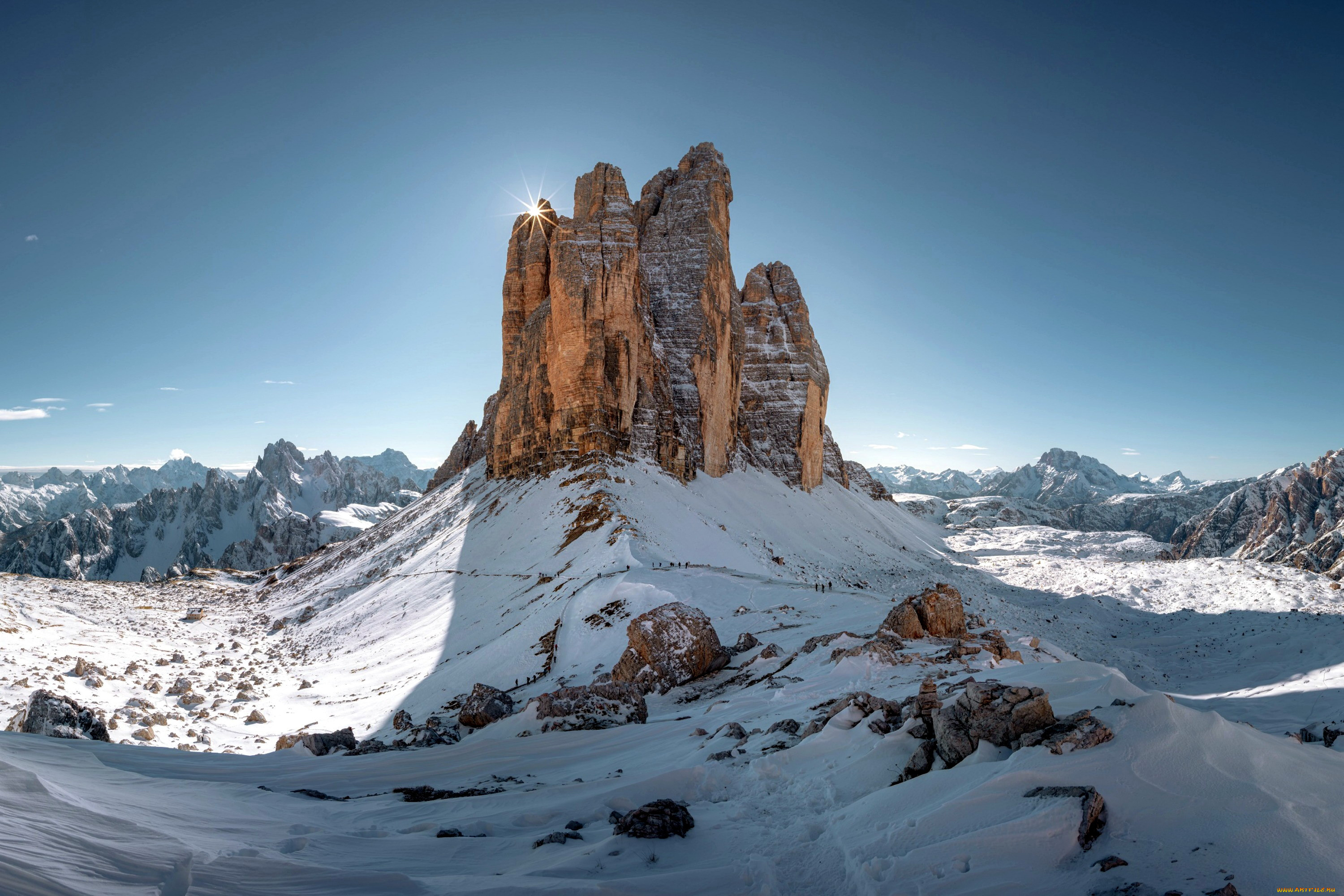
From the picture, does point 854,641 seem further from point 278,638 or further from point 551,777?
point 278,638

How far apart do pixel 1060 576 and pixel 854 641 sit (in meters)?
50.3

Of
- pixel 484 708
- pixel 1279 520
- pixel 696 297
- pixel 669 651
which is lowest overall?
pixel 1279 520

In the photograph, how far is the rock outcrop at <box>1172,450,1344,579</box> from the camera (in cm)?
8056

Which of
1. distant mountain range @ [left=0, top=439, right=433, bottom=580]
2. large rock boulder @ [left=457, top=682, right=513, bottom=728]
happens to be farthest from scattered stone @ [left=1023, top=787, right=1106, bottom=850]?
distant mountain range @ [left=0, top=439, right=433, bottom=580]

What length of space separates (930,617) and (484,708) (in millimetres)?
10278

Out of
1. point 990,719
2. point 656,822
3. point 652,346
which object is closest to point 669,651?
point 656,822

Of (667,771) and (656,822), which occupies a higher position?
(656,822)

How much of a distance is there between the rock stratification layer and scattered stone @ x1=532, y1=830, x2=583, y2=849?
127 ft

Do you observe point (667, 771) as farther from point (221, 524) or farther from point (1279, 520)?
point (221, 524)

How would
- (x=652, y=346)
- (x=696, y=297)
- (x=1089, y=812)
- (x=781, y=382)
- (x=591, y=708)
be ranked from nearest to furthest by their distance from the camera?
(x=1089, y=812)
(x=591, y=708)
(x=652, y=346)
(x=696, y=297)
(x=781, y=382)

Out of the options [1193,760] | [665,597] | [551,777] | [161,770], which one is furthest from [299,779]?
[665,597]

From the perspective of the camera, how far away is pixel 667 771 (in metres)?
6.02

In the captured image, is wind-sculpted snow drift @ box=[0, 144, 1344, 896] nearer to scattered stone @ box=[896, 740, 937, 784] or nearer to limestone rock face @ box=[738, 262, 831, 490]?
scattered stone @ box=[896, 740, 937, 784]

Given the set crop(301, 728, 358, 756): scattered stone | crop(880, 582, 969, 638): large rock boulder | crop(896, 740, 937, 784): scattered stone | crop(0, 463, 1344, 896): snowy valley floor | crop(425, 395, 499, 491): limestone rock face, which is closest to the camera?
crop(0, 463, 1344, 896): snowy valley floor
